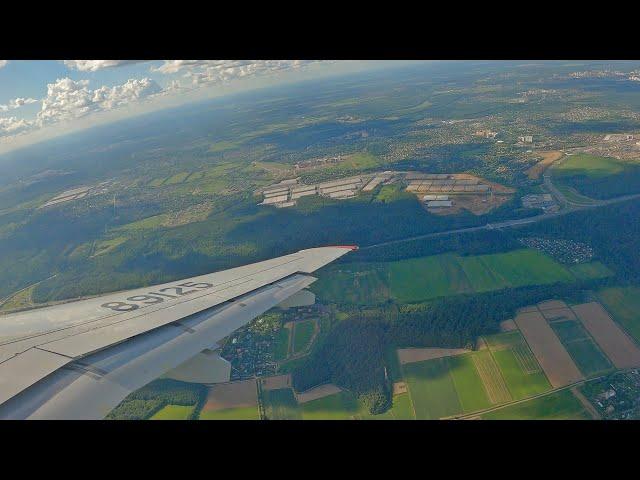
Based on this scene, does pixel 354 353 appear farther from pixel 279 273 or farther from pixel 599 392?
pixel 279 273

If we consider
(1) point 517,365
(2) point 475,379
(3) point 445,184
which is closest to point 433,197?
(3) point 445,184

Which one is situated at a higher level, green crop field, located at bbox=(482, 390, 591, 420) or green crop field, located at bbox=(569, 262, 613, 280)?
green crop field, located at bbox=(569, 262, 613, 280)

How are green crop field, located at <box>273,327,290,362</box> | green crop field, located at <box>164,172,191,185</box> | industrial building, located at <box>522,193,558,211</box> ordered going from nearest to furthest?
green crop field, located at <box>273,327,290,362</box>
industrial building, located at <box>522,193,558,211</box>
green crop field, located at <box>164,172,191,185</box>

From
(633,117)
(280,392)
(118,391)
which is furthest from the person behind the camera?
(633,117)

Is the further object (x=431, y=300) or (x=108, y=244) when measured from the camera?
(x=108, y=244)

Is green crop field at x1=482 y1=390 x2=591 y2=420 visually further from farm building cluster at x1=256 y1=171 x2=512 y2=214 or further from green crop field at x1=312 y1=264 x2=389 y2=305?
farm building cluster at x1=256 y1=171 x2=512 y2=214

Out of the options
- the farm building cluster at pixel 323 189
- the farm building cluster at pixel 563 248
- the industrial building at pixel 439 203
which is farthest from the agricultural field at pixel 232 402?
the industrial building at pixel 439 203

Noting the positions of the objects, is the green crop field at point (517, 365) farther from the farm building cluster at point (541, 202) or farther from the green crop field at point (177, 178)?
the green crop field at point (177, 178)

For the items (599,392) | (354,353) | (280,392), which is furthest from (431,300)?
(280,392)

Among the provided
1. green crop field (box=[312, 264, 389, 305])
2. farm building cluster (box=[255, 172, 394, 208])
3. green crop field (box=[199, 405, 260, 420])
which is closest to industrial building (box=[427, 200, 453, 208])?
farm building cluster (box=[255, 172, 394, 208])
